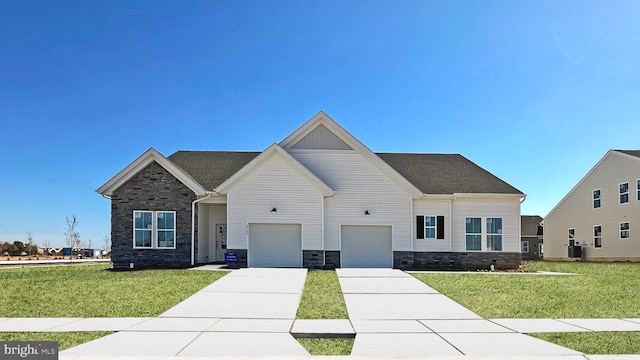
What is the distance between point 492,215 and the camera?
78.7 feet

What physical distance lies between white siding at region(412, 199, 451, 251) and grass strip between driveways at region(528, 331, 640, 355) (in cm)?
1410

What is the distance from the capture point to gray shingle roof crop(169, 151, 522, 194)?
24.1 metres

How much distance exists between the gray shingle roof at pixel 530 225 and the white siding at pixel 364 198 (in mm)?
27155

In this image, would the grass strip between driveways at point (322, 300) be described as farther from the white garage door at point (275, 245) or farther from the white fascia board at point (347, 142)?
the white fascia board at point (347, 142)

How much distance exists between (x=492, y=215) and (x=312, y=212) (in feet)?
27.8

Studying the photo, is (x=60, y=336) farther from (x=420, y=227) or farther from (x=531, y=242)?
(x=531, y=242)

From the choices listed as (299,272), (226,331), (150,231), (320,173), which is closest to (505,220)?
(320,173)

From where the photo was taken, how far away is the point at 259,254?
2255 cm

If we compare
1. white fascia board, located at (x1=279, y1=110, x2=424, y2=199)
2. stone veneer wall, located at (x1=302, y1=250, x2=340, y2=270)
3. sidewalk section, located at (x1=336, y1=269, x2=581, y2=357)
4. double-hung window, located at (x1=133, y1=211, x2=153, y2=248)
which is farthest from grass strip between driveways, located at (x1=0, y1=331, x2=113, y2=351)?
white fascia board, located at (x1=279, y1=110, x2=424, y2=199)

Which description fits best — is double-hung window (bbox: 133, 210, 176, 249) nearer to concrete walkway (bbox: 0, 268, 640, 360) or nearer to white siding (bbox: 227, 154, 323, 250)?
white siding (bbox: 227, 154, 323, 250)

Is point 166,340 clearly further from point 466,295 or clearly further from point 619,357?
point 466,295

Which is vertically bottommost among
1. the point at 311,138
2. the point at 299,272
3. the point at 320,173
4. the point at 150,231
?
the point at 299,272

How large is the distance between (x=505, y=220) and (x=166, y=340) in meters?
19.0

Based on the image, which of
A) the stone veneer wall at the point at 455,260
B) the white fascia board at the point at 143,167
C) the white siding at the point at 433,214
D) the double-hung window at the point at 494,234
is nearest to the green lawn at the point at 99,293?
the white fascia board at the point at 143,167
